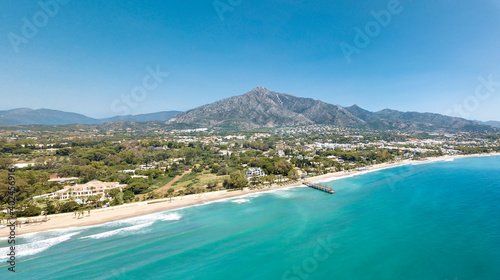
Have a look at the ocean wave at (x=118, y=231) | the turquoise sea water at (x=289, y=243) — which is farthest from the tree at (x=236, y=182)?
the ocean wave at (x=118, y=231)

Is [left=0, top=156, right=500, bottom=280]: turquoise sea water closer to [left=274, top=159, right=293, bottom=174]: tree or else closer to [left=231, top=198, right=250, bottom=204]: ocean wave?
[left=231, top=198, right=250, bottom=204]: ocean wave

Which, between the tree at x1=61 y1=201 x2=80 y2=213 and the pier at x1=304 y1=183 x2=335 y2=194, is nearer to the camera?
the tree at x1=61 y1=201 x2=80 y2=213

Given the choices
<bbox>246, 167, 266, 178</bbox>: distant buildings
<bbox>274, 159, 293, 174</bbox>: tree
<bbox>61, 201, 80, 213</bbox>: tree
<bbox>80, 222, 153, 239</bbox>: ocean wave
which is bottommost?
<bbox>80, 222, 153, 239</bbox>: ocean wave

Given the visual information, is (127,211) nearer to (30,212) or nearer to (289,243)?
(30,212)

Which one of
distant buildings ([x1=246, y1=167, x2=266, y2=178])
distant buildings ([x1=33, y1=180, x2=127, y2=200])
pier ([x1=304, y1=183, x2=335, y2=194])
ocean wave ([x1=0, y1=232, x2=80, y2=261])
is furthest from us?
distant buildings ([x1=246, y1=167, x2=266, y2=178])

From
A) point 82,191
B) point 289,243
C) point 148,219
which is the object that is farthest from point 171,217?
point 82,191

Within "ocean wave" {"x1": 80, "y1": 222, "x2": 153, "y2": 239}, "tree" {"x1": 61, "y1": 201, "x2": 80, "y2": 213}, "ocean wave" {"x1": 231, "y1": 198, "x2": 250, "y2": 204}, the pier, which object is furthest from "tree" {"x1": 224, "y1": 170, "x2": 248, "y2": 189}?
"tree" {"x1": 61, "y1": 201, "x2": 80, "y2": 213}

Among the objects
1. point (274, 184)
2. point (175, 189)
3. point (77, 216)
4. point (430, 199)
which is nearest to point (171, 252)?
point (77, 216)
